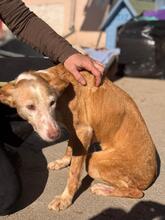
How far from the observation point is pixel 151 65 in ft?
20.1

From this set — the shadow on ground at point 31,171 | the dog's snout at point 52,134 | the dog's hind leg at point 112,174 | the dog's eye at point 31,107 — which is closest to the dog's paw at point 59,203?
the shadow on ground at point 31,171

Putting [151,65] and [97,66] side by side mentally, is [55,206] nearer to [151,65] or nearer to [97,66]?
[97,66]

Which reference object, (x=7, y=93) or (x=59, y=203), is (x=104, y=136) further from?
(x=7, y=93)

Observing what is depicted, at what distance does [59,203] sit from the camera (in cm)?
324

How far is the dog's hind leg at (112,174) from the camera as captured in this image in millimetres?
3328

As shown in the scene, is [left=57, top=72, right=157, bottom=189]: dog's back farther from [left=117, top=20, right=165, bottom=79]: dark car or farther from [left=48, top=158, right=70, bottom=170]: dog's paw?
[left=117, top=20, right=165, bottom=79]: dark car

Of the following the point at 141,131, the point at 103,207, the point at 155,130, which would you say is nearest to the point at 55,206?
the point at 103,207

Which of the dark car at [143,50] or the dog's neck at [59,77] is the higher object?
the dog's neck at [59,77]

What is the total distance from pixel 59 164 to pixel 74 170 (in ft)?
1.70

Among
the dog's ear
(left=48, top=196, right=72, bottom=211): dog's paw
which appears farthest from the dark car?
the dog's ear

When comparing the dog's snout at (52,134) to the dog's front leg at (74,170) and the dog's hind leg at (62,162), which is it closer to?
the dog's front leg at (74,170)

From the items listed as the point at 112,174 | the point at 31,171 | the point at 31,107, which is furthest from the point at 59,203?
the point at 31,107

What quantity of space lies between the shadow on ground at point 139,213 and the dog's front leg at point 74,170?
9.2 inches

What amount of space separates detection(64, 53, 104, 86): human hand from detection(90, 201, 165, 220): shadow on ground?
2.79ft
